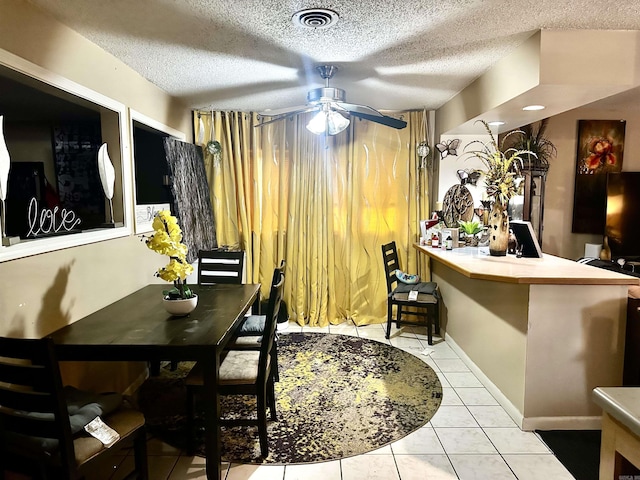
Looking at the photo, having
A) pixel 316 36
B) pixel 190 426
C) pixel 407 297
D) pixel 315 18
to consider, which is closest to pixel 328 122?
pixel 316 36

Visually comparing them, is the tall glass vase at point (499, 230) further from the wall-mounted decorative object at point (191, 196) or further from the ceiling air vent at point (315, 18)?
the wall-mounted decorative object at point (191, 196)

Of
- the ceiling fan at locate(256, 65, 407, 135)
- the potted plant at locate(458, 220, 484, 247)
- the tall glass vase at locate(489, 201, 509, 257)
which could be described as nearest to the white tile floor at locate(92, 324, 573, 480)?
the tall glass vase at locate(489, 201, 509, 257)

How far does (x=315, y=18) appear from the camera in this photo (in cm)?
213

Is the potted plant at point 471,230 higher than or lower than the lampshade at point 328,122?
lower

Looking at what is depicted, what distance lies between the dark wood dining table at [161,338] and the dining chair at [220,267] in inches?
35.6

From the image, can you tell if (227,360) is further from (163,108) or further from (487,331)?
(163,108)

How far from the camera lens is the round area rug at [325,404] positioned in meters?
2.38

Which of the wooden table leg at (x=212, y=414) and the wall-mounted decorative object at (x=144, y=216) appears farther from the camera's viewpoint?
the wall-mounted decorative object at (x=144, y=216)

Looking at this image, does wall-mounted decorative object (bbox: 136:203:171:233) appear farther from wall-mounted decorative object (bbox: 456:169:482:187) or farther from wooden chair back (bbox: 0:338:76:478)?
wall-mounted decorative object (bbox: 456:169:482:187)

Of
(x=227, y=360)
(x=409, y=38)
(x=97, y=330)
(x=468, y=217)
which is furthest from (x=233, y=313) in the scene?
(x=468, y=217)

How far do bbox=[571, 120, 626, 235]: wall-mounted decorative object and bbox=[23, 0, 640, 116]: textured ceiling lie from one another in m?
Answer: 2.16

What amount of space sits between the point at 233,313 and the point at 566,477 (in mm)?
1932

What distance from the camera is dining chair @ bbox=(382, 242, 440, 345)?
3941 millimetres

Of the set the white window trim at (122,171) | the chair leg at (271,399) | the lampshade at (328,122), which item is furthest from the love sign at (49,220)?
the lampshade at (328,122)
